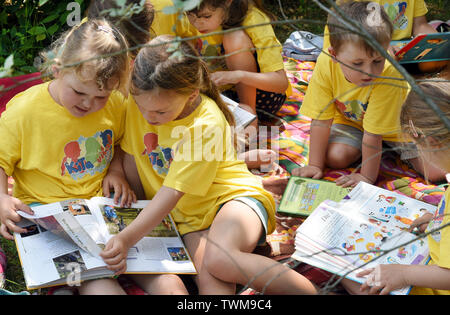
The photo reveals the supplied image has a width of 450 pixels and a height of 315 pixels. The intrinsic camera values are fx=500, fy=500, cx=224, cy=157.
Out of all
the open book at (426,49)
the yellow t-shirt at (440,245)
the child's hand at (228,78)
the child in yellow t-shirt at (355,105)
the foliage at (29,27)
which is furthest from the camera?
the foliage at (29,27)

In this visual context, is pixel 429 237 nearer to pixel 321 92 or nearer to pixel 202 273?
pixel 202 273

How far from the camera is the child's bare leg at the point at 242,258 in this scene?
1.58 meters

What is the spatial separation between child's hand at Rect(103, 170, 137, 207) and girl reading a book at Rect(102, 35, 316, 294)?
80 mm

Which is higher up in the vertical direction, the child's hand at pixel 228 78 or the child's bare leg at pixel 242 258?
the child's hand at pixel 228 78

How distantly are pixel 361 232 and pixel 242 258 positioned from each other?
0.44 metres

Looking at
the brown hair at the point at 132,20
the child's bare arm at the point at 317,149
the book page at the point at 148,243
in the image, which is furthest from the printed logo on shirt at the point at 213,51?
the book page at the point at 148,243

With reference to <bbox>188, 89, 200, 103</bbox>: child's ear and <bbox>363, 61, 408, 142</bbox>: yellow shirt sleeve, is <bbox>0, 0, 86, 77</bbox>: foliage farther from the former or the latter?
<bbox>363, 61, 408, 142</bbox>: yellow shirt sleeve

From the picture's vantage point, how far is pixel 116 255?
5.15 feet

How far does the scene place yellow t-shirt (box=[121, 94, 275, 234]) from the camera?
1698mm

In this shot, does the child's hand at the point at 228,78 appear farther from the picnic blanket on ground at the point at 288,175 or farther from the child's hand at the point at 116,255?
the child's hand at the point at 116,255

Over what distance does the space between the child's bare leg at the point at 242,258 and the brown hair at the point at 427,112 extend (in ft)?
1.97

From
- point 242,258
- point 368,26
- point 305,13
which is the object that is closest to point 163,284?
point 242,258
